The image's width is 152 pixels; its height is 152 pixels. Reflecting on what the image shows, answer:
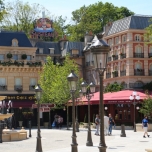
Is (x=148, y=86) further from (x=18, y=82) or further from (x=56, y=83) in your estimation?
(x=18, y=82)

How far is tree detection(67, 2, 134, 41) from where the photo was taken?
279 ft

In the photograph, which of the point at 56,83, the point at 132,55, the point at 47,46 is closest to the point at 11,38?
the point at 47,46

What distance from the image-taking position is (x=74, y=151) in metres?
19.8

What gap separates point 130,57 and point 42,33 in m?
19.9

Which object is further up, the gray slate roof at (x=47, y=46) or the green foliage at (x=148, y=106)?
the gray slate roof at (x=47, y=46)

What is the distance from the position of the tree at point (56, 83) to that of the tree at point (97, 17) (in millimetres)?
29477

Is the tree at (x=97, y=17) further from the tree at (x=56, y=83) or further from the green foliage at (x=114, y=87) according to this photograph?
the tree at (x=56, y=83)

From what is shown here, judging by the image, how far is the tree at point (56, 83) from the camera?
51.3m

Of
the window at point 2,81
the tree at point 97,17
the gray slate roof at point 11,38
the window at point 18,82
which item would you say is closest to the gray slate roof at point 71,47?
the gray slate roof at point 11,38

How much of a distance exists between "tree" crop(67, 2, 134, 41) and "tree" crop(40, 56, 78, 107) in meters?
29.5

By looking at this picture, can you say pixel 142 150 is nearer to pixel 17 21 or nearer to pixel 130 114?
pixel 130 114

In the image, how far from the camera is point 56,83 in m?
52.0

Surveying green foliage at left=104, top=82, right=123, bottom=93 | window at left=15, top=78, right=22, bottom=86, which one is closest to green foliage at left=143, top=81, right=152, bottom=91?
green foliage at left=104, top=82, right=123, bottom=93

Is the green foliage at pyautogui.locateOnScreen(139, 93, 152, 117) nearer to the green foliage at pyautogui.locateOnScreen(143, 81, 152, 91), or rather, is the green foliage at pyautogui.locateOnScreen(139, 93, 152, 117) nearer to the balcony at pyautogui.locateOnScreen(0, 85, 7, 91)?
the green foliage at pyautogui.locateOnScreen(143, 81, 152, 91)
